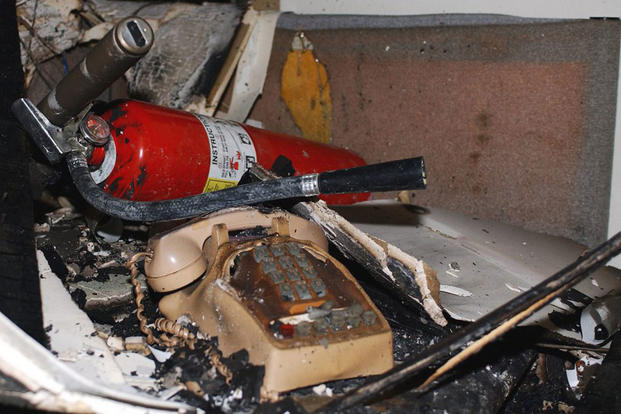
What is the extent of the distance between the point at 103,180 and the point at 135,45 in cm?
51

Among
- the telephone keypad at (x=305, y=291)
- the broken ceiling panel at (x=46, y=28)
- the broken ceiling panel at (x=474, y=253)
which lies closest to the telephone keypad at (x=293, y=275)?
the telephone keypad at (x=305, y=291)

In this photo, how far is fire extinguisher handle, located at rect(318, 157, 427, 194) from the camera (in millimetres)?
994

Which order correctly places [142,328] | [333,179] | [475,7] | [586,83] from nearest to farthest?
1. [333,179]
2. [142,328]
3. [586,83]
4. [475,7]

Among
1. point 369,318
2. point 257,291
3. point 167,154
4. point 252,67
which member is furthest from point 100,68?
point 252,67

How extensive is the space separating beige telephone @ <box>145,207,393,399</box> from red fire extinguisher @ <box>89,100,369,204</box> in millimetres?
382

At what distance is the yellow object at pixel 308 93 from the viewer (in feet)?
7.64

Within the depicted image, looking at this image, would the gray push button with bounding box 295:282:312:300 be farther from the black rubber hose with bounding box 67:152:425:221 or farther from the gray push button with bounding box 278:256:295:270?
the black rubber hose with bounding box 67:152:425:221

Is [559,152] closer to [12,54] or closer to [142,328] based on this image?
[142,328]

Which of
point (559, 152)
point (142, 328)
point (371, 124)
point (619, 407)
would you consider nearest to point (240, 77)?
point (371, 124)

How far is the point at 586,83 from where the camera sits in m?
1.71

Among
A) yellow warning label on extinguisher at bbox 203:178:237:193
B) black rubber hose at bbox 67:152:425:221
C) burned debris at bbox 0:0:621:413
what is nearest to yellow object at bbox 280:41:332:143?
burned debris at bbox 0:0:621:413

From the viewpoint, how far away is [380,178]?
3.36ft

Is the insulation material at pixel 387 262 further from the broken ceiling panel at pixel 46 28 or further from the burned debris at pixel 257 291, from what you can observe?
the broken ceiling panel at pixel 46 28

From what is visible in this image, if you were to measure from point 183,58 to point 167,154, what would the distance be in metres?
0.81
